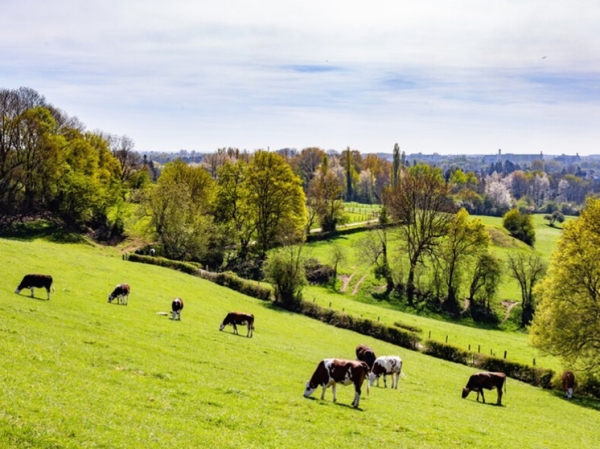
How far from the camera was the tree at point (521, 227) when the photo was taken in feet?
397

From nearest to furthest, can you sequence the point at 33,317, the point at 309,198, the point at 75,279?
the point at 33,317
the point at 75,279
the point at 309,198

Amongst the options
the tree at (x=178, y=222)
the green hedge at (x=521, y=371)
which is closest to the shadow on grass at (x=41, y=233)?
the tree at (x=178, y=222)

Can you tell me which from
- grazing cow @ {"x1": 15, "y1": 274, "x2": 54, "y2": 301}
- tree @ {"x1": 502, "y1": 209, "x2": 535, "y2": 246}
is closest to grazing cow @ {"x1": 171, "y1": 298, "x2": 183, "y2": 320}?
grazing cow @ {"x1": 15, "y1": 274, "x2": 54, "y2": 301}

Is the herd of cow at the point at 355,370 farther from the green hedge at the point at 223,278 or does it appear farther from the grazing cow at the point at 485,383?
the green hedge at the point at 223,278

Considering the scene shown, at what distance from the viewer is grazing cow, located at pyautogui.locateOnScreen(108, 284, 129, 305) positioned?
37.3m

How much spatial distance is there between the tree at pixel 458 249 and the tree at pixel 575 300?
117 feet

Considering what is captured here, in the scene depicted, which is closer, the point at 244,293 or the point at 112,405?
the point at 112,405

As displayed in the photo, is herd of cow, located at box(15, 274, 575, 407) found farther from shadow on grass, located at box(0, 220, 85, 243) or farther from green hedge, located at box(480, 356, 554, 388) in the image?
shadow on grass, located at box(0, 220, 85, 243)

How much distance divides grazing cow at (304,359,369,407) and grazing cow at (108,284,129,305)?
2061 centimetres

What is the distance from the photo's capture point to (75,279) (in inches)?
1625

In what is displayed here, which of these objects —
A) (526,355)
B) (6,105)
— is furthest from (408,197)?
(6,105)

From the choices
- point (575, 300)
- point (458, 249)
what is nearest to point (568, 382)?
point (575, 300)

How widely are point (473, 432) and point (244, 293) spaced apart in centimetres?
4187

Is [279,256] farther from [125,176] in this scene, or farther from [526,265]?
[125,176]
